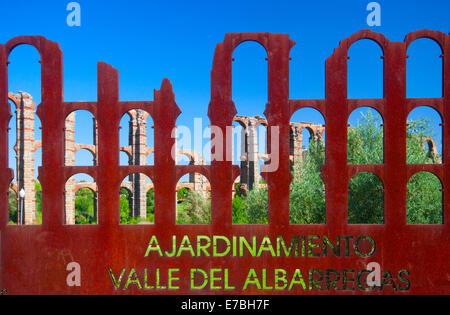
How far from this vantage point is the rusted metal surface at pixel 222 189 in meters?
8.55

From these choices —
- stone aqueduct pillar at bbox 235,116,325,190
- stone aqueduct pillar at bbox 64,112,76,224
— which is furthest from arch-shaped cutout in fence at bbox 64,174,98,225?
stone aqueduct pillar at bbox 235,116,325,190

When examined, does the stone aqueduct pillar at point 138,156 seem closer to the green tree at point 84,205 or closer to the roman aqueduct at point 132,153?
the roman aqueduct at point 132,153

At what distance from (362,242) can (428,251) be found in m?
1.39

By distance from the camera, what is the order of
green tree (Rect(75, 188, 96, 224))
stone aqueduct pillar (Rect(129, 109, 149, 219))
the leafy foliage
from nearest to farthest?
the leafy foliage → stone aqueduct pillar (Rect(129, 109, 149, 219)) → green tree (Rect(75, 188, 96, 224))

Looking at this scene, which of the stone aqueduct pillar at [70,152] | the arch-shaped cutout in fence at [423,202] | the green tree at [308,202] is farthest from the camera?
the stone aqueduct pillar at [70,152]

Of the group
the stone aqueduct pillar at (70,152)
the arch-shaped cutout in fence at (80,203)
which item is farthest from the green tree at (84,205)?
the stone aqueduct pillar at (70,152)

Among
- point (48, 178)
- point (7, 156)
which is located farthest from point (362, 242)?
point (7, 156)

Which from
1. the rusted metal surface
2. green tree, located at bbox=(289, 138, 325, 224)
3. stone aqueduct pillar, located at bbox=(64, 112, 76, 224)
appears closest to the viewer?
the rusted metal surface

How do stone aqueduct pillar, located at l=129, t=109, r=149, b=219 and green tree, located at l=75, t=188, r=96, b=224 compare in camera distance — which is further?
green tree, located at l=75, t=188, r=96, b=224

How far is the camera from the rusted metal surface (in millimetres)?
8555

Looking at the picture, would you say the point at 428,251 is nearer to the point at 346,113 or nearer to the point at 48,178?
the point at 346,113

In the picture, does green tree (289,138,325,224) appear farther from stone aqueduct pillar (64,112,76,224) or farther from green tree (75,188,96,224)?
green tree (75,188,96,224)

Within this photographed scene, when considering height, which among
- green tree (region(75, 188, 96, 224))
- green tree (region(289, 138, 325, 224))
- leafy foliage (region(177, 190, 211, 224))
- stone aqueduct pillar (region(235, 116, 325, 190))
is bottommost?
green tree (region(75, 188, 96, 224))

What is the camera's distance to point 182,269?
346 inches
